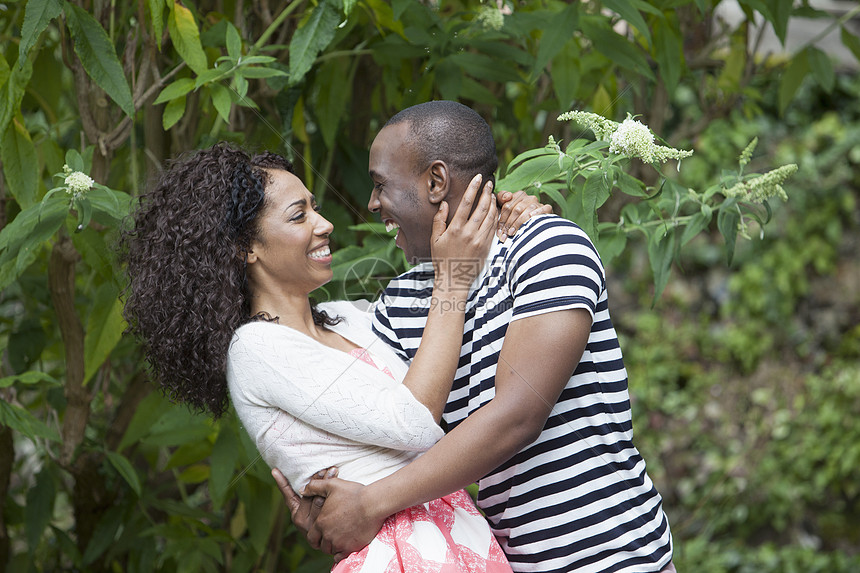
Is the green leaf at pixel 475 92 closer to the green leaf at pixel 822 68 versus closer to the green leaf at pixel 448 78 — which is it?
the green leaf at pixel 448 78

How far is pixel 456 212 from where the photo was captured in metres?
1.21

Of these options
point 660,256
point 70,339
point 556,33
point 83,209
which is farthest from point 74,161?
point 660,256

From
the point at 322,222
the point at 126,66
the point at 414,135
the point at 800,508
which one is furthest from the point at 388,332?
the point at 800,508

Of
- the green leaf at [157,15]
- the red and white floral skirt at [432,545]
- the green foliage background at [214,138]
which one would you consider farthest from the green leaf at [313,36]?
the red and white floral skirt at [432,545]

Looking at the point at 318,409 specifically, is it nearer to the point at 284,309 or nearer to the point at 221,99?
the point at 284,309

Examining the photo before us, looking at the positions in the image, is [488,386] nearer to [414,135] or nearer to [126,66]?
[414,135]

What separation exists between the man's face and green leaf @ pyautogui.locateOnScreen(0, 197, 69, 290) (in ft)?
1.74

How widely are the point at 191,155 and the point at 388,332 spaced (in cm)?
43

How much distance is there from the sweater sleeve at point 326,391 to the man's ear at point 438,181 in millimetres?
271

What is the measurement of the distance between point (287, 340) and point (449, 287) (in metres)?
0.24

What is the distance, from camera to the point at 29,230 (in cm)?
138

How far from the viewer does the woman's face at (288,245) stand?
1266 mm

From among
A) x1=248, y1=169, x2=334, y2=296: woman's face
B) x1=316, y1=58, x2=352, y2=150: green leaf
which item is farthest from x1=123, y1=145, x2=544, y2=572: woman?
x1=316, y1=58, x2=352, y2=150: green leaf

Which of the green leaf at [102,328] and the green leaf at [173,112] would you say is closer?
the green leaf at [173,112]
